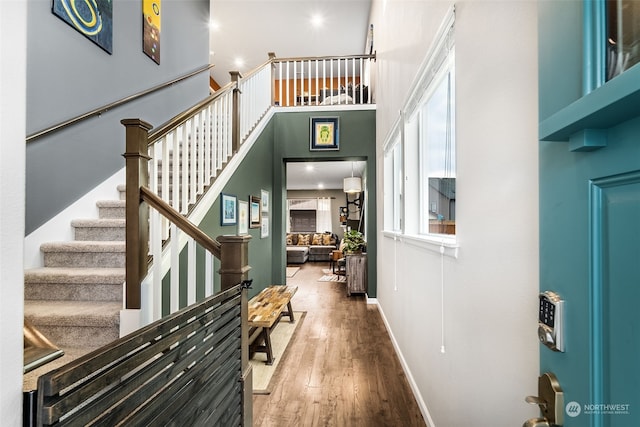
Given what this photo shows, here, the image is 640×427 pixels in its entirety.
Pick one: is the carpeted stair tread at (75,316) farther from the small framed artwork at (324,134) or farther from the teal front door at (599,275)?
the small framed artwork at (324,134)

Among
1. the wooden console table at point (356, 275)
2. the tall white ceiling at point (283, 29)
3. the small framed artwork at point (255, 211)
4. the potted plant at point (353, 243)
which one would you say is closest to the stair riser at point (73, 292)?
the small framed artwork at point (255, 211)

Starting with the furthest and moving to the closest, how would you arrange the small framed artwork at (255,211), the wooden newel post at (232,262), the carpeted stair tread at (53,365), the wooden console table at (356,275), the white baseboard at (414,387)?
the wooden console table at (356,275), the small framed artwork at (255,211), the white baseboard at (414,387), the wooden newel post at (232,262), the carpeted stair tread at (53,365)

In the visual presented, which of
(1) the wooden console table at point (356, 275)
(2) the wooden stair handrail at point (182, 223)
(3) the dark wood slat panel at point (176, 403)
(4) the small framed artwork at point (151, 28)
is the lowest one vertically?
(1) the wooden console table at point (356, 275)

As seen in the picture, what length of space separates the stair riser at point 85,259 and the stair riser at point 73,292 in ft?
0.84

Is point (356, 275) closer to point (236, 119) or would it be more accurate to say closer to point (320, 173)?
point (236, 119)

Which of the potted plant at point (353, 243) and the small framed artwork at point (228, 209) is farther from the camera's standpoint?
the potted plant at point (353, 243)

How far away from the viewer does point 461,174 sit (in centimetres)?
143

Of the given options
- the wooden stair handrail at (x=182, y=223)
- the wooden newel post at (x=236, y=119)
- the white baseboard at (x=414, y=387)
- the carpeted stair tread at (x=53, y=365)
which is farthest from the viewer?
the wooden newel post at (x=236, y=119)

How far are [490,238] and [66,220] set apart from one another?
3.18 metres

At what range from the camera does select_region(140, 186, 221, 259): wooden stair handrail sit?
1708mm

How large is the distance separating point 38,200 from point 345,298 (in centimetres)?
421

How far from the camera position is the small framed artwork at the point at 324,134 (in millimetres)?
5180

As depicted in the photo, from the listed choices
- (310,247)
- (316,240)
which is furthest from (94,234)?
(316,240)

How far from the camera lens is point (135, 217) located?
5.95 ft
